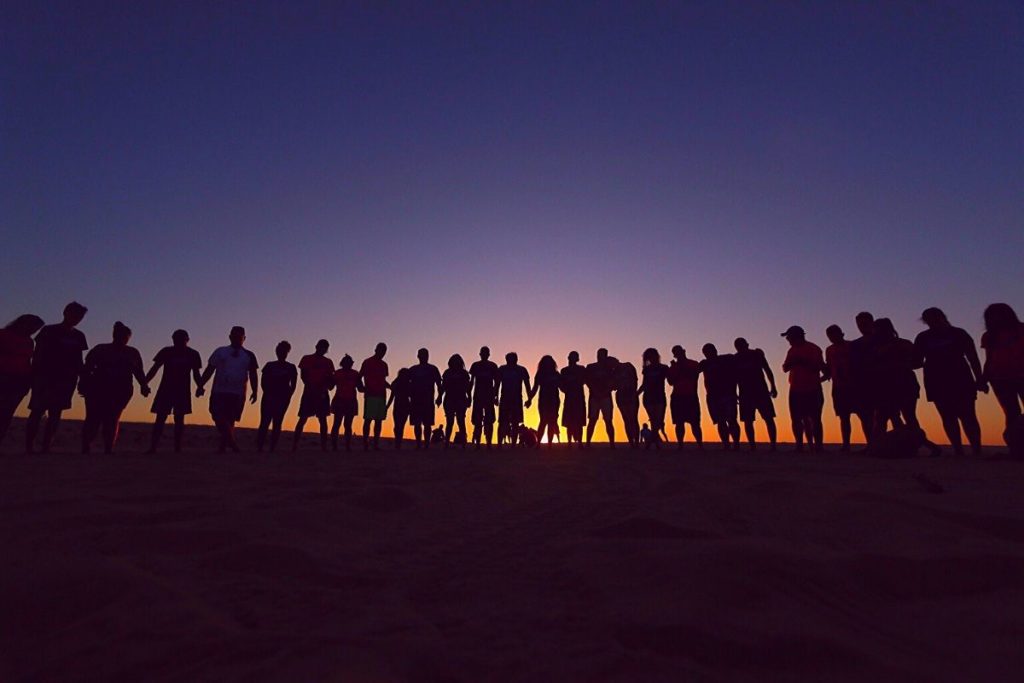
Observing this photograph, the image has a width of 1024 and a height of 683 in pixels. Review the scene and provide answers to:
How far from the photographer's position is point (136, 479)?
12.9 feet

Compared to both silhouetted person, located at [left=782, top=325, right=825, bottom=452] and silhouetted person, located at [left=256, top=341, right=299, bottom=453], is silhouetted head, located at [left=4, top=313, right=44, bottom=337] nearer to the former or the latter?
silhouetted person, located at [left=256, top=341, right=299, bottom=453]

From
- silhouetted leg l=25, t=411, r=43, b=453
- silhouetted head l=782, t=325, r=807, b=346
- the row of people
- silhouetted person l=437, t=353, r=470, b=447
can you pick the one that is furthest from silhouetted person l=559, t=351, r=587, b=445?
silhouetted leg l=25, t=411, r=43, b=453

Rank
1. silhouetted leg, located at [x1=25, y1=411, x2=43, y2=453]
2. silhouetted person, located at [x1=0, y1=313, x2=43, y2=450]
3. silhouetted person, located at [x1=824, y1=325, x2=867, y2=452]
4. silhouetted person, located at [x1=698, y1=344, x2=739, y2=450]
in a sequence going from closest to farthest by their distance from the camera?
1. silhouetted person, located at [x1=0, y1=313, x2=43, y2=450]
2. silhouetted leg, located at [x1=25, y1=411, x2=43, y2=453]
3. silhouetted person, located at [x1=824, y1=325, x2=867, y2=452]
4. silhouetted person, located at [x1=698, y1=344, x2=739, y2=450]

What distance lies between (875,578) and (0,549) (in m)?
2.86

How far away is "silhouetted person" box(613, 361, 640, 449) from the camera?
11.1m

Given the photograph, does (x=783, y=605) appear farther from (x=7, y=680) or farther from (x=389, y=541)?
(x=7, y=680)

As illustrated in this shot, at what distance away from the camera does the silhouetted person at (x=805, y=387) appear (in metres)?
8.55

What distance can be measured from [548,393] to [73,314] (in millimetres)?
7430

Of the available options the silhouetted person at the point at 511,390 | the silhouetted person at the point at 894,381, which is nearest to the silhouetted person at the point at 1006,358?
the silhouetted person at the point at 894,381

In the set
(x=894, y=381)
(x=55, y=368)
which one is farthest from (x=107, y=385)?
(x=894, y=381)

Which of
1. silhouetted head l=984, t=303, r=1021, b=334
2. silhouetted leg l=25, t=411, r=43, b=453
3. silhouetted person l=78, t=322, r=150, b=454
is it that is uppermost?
silhouetted head l=984, t=303, r=1021, b=334

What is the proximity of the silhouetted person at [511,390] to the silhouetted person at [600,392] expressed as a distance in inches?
48.0

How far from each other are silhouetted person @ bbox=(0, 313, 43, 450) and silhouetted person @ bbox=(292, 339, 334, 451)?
3.81 metres

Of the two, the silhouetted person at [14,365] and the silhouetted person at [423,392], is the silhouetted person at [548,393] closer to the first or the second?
the silhouetted person at [423,392]
